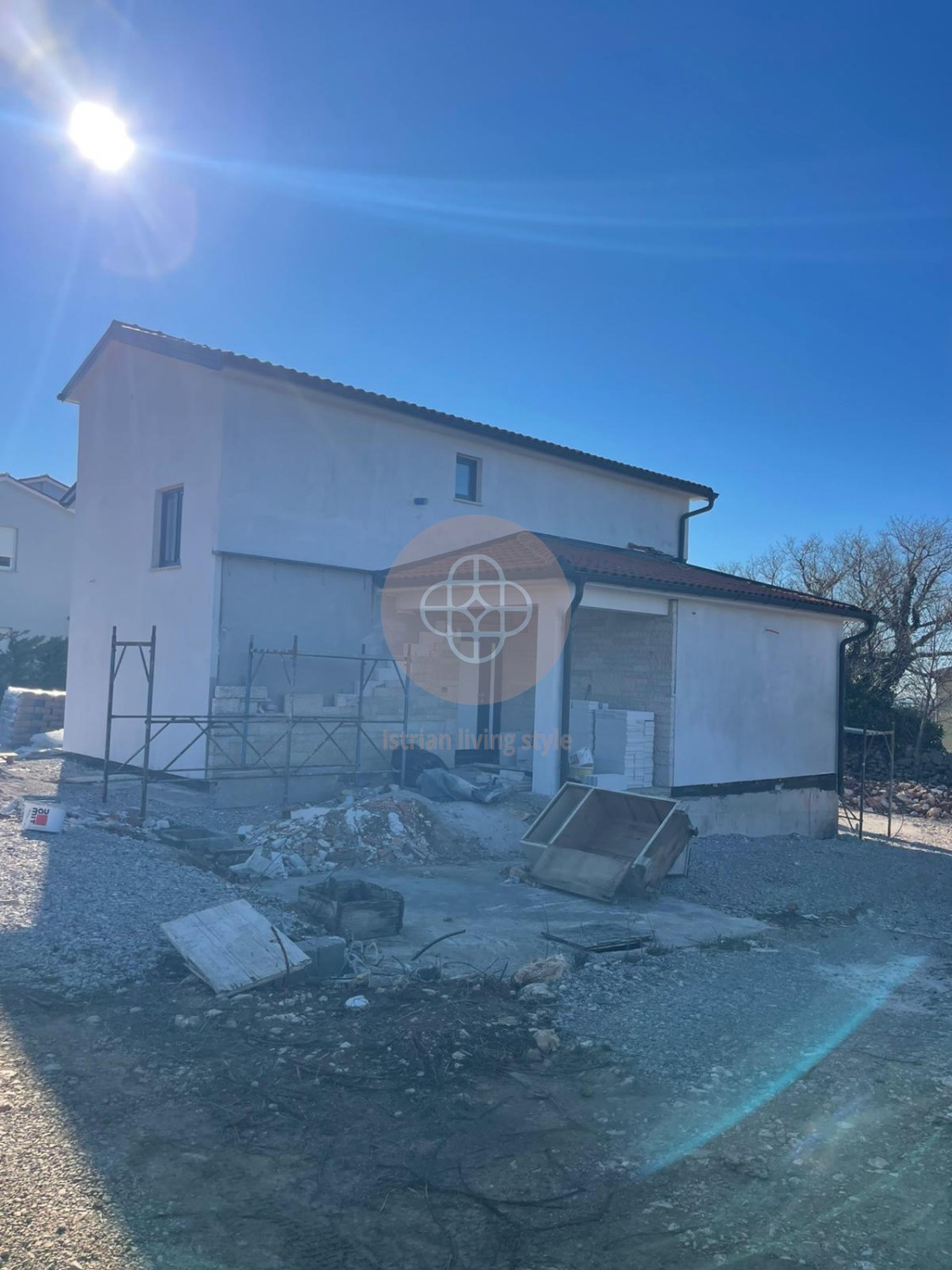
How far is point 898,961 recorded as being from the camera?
25.0 feet

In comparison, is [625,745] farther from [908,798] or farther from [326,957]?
[908,798]

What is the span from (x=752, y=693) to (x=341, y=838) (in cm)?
715

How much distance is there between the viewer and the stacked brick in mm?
19719

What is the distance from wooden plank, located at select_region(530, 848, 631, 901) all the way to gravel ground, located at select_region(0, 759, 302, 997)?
9.62ft

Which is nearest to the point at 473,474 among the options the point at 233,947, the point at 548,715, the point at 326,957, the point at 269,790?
the point at 548,715

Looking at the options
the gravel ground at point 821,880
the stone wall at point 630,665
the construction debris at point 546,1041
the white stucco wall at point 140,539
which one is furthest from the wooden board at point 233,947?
the stone wall at point 630,665

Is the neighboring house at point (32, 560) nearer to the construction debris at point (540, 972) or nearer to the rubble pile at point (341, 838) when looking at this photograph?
the rubble pile at point (341, 838)

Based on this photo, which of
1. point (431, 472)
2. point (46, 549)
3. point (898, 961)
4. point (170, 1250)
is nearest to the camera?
point (170, 1250)

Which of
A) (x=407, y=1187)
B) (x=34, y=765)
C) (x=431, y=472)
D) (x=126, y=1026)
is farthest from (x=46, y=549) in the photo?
(x=407, y=1187)

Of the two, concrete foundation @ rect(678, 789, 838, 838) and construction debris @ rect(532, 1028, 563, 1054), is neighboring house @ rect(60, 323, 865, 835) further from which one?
construction debris @ rect(532, 1028, 563, 1054)

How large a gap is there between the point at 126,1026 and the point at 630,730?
27.8 feet

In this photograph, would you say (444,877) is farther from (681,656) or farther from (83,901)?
(681,656)

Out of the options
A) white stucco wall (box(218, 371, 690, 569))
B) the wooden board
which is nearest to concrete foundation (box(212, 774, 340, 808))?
white stucco wall (box(218, 371, 690, 569))

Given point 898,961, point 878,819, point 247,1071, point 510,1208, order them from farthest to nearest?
point 878,819, point 898,961, point 247,1071, point 510,1208
